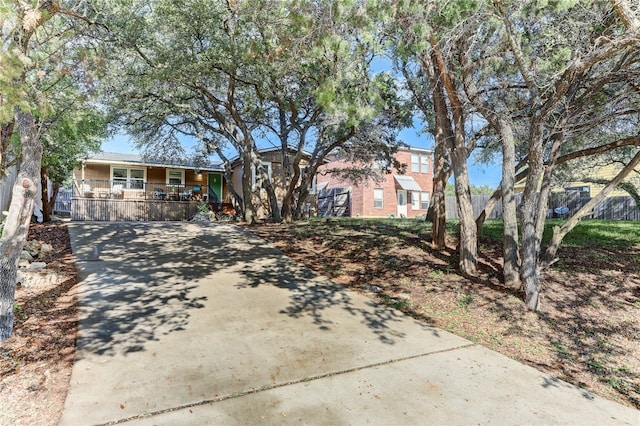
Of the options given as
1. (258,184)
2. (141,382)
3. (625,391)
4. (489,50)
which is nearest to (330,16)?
(489,50)

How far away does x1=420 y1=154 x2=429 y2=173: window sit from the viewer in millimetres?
25766

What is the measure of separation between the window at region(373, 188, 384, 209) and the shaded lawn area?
15.0m

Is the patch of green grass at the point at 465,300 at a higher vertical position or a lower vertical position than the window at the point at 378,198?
lower

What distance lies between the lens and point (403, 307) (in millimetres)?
5508

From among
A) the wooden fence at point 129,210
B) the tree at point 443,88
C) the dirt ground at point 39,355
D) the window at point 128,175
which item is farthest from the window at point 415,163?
the dirt ground at point 39,355

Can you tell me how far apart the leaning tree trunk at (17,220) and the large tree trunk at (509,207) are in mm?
6624

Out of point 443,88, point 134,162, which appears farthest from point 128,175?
point 443,88

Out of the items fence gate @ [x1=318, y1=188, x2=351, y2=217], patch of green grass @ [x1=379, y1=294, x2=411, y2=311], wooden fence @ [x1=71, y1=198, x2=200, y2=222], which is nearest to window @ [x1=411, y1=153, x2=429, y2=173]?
fence gate @ [x1=318, y1=188, x2=351, y2=217]

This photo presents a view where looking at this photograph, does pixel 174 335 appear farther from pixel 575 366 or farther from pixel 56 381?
pixel 575 366

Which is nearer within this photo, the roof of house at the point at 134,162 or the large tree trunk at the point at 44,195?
the large tree trunk at the point at 44,195

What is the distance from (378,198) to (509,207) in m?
18.9

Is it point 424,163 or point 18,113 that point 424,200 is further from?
point 18,113

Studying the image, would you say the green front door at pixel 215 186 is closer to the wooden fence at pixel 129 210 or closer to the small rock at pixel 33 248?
the wooden fence at pixel 129 210

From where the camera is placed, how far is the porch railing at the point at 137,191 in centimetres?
1725
